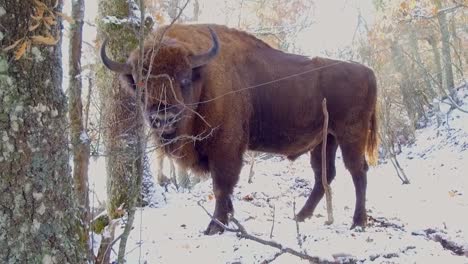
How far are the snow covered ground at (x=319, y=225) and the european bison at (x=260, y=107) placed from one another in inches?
21.4

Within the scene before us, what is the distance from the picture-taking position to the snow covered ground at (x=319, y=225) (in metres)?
4.87

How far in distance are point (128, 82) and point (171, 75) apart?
57 cm

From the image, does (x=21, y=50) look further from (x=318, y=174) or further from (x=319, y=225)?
(x=318, y=174)

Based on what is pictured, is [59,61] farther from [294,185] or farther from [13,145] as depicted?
[294,185]

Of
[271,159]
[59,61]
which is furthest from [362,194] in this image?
[271,159]

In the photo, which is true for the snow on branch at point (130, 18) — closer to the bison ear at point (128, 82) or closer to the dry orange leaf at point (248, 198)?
the bison ear at point (128, 82)

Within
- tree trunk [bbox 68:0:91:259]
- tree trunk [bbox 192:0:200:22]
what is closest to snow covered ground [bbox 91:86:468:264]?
tree trunk [bbox 68:0:91:259]

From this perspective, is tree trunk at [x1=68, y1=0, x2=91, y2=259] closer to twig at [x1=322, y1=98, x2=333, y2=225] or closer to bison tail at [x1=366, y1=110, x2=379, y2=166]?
twig at [x1=322, y1=98, x2=333, y2=225]

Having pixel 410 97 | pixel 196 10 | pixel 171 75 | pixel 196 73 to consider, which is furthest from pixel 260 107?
pixel 410 97

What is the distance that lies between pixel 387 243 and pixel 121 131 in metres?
2.79

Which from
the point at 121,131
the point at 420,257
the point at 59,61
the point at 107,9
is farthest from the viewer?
the point at 107,9

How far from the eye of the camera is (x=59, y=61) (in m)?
2.94

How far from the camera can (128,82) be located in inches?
240

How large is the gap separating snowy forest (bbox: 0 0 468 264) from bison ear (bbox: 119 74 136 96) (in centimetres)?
2
